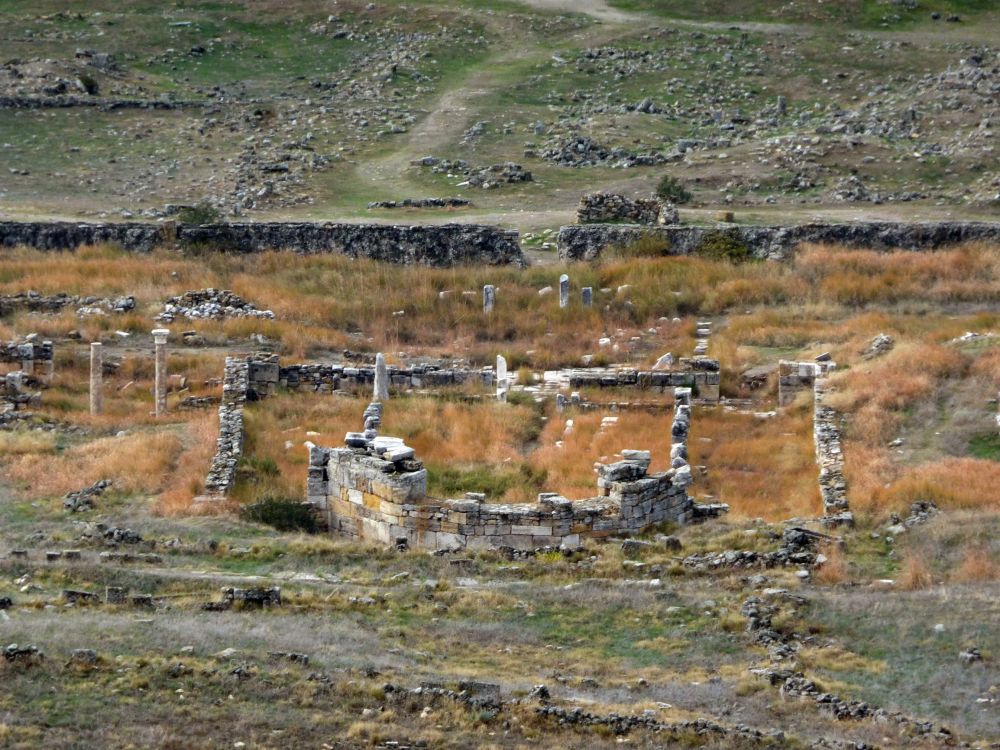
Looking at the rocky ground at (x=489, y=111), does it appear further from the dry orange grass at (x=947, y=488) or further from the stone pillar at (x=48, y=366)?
the dry orange grass at (x=947, y=488)

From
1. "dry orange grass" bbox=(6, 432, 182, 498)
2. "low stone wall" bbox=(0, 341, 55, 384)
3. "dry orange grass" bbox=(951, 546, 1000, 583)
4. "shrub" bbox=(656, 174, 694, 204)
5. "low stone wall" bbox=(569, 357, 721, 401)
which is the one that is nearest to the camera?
"dry orange grass" bbox=(951, 546, 1000, 583)

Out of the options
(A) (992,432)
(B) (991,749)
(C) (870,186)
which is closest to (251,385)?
(A) (992,432)

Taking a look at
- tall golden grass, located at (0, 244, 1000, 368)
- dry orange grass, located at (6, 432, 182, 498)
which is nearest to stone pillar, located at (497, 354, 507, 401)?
tall golden grass, located at (0, 244, 1000, 368)

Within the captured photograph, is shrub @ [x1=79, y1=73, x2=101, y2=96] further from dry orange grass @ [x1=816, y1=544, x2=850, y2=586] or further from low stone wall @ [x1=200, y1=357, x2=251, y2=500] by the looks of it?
dry orange grass @ [x1=816, y1=544, x2=850, y2=586]

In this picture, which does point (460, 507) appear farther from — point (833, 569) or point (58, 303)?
point (58, 303)

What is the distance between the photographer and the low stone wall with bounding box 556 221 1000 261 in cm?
4431

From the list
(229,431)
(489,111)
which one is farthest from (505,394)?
(489,111)

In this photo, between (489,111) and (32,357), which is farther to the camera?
(489,111)

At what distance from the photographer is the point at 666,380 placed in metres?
34.9

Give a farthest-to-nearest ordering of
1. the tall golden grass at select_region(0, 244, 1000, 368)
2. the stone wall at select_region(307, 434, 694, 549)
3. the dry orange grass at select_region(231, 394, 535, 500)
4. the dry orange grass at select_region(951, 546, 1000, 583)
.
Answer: the tall golden grass at select_region(0, 244, 1000, 368), the dry orange grass at select_region(231, 394, 535, 500), the stone wall at select_region(307, 434, 694, 549), the dry orange grass at select_region(951, 546, 1000, 583)

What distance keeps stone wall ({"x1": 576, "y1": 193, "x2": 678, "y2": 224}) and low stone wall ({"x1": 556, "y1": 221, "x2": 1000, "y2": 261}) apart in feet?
7.07

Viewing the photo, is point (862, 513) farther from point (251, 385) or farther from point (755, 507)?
point (251, 385)

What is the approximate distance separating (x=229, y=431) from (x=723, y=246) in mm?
16758

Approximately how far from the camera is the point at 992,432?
1139 inches
